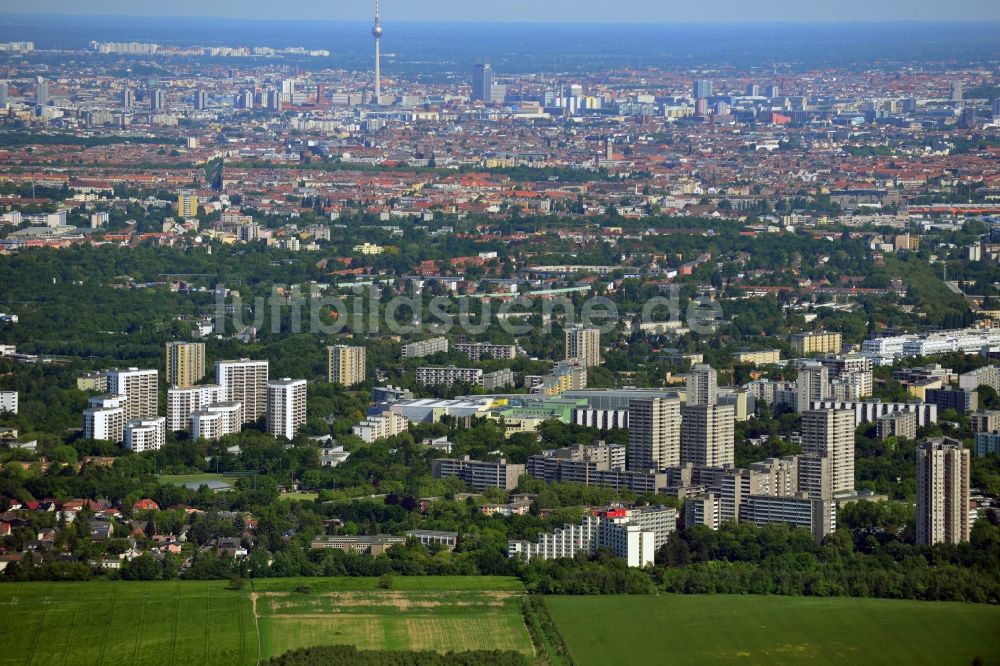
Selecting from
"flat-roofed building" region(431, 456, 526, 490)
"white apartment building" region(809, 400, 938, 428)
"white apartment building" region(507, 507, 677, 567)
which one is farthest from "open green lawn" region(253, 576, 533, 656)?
"white apartment building" region(809, 400, 938, 428)

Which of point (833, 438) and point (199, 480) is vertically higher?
point (833, 438)

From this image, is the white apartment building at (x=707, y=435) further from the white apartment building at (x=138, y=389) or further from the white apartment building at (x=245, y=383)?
the white apartment building at (x=138, y=389)

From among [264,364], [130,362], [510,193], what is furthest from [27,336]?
[510,193]

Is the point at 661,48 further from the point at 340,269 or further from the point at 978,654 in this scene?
the point at 978,654

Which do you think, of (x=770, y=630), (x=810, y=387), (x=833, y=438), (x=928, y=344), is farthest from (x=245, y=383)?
(x=770, y=630)

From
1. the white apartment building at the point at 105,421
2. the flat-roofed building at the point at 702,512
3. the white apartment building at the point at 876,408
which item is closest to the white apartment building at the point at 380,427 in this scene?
the white apartment building at the point at 105,421

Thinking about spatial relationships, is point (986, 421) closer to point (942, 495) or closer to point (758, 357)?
point (942, 495)
